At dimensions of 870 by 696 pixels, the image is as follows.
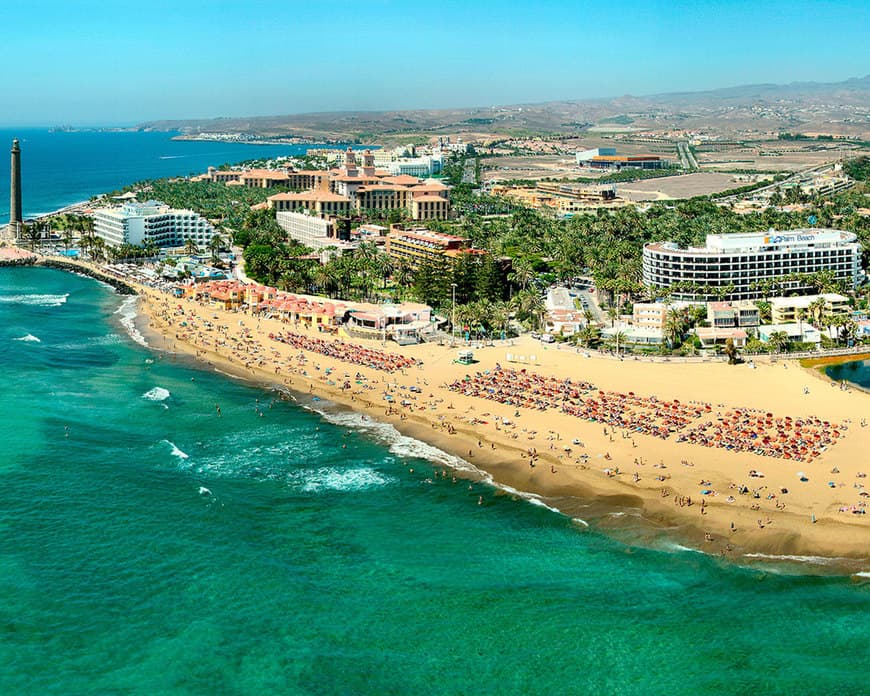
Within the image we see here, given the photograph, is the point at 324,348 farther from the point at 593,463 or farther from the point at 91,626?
the point at 91,626

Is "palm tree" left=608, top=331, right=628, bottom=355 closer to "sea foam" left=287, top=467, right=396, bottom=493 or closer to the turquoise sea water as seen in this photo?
→ the turquoise sea water

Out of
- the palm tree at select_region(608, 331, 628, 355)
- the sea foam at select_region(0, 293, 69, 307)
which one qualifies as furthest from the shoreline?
the sea foam at select_region(0, 293, 69, 307)

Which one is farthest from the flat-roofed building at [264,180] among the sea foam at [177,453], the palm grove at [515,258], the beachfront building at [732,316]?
the sea foam at [177,453]

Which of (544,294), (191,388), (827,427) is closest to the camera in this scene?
(827,427)

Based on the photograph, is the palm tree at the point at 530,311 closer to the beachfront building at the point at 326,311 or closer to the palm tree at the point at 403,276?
the beachfront building at the point at 326,311

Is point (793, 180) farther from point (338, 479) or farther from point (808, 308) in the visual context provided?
point (338, 479)

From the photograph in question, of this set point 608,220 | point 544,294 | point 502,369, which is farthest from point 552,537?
point 608,220
